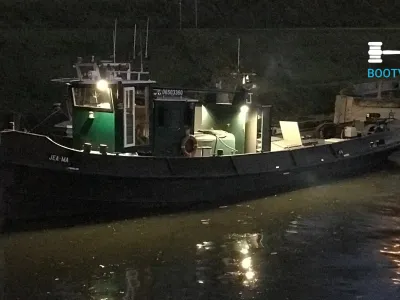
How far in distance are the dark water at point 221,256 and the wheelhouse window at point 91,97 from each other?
87.5 inches

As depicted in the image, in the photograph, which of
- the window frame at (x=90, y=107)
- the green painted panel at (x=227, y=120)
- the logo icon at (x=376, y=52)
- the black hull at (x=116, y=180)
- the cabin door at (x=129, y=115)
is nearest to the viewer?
the black hull at (x=116, y=180)

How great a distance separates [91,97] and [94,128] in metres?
0.56

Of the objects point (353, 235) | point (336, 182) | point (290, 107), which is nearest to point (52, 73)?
point (290, 107)

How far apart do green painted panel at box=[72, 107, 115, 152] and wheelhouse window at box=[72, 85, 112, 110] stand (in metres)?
0.11

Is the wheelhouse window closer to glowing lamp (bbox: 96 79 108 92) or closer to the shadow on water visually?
glowing lamp (bbox: 96 79 108 92)

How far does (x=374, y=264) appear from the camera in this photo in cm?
1040

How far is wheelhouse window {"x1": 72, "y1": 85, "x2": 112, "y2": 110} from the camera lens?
1288 cm

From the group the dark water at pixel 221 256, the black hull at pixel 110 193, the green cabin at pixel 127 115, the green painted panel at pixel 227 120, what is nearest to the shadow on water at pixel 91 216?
the black hull at pixel 110 193

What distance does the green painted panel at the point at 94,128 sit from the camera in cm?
1288
